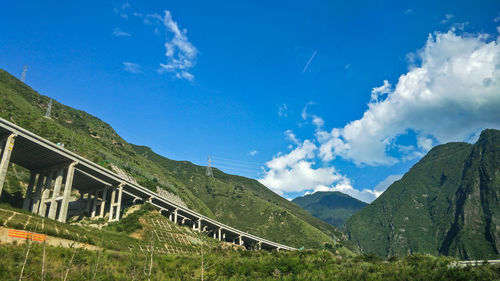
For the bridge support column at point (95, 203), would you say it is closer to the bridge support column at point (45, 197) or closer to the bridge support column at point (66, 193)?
the bridge support column at point (45, 197)

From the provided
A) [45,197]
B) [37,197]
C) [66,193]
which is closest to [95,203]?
[37,197]

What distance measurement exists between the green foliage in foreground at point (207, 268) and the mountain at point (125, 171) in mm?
42016

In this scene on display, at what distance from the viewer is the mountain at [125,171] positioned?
91375mm

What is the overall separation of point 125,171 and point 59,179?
4736cm

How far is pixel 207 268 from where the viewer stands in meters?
33.3

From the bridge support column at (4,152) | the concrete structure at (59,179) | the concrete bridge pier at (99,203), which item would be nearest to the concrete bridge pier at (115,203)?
the concrete structure at (59,179)

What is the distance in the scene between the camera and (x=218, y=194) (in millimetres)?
186875

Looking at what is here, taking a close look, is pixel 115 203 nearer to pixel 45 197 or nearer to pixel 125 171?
pixel 45 197

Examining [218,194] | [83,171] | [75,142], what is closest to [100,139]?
[75,142]

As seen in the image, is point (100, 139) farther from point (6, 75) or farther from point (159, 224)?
point (159, 224)

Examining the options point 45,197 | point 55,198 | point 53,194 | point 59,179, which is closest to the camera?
point 53,194

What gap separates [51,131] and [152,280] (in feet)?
270

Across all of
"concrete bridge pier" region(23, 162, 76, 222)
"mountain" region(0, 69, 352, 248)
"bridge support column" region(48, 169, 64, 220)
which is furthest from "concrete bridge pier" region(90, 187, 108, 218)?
"mountain" region(0, 69, 352, 248)

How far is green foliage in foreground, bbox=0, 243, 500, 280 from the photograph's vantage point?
25391 millimetres
